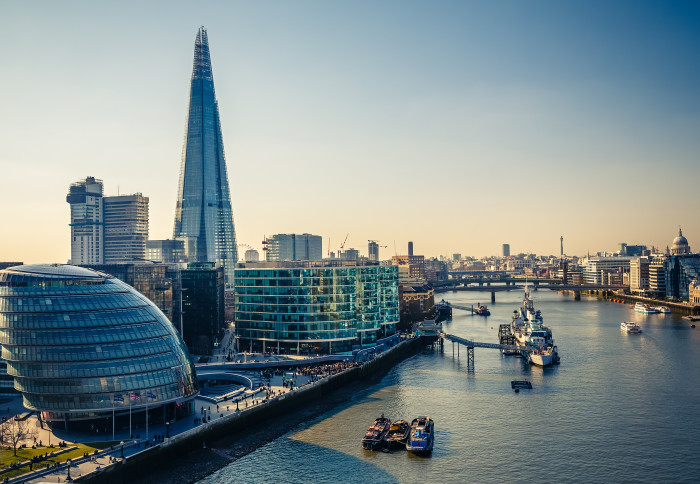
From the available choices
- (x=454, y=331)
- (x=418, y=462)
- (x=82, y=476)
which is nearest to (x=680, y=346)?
(x=454, y=331)

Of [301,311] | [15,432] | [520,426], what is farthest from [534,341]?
[15,432]

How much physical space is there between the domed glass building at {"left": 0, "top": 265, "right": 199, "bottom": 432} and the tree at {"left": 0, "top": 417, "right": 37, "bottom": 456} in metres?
2.03

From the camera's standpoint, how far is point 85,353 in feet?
199

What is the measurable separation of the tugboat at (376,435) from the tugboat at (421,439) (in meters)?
2.54

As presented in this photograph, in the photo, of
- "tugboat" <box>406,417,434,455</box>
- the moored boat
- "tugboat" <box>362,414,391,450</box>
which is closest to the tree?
"tugboat" <box>362,414,391,450</box>

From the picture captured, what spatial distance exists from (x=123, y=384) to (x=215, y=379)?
2556 cm

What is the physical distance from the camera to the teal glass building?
104562 millimetres

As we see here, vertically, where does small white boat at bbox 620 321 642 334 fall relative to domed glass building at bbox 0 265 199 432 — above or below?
below

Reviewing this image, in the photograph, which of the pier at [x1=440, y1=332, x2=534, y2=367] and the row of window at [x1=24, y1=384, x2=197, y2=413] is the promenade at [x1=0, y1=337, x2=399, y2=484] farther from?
the pier at [x1=440, y1=332, x2=534, y2=367]

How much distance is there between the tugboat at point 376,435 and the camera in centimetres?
5947

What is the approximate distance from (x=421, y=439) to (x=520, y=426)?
1282 centimetres

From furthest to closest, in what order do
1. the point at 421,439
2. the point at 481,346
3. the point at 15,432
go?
the point at 481,346 < the point at 15,432 < the point at 421,439

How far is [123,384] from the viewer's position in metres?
60.9

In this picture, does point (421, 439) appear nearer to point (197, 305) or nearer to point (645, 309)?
point (197, 305)
